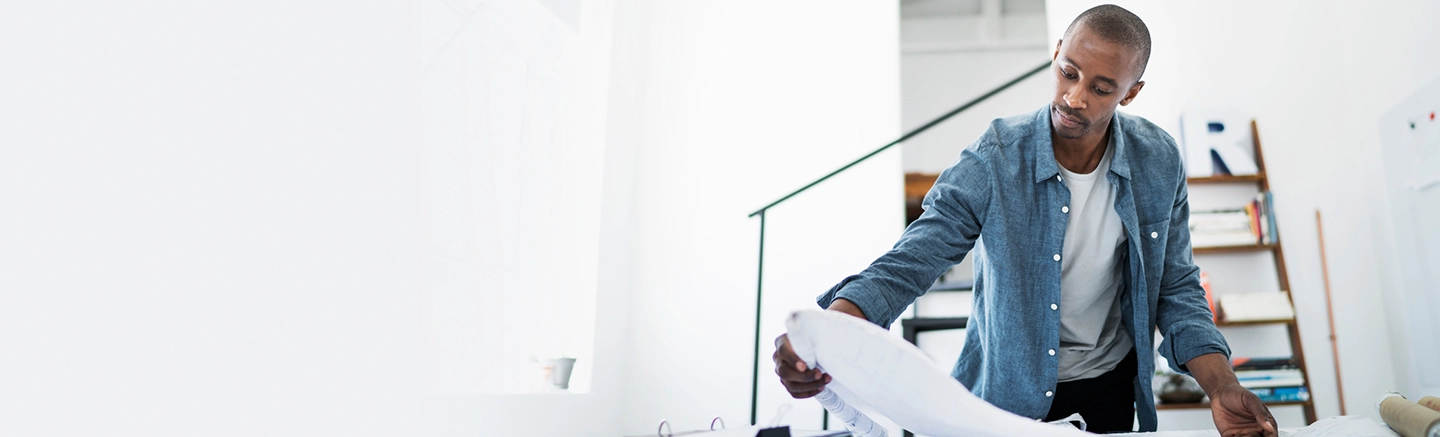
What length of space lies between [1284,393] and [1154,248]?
262cm

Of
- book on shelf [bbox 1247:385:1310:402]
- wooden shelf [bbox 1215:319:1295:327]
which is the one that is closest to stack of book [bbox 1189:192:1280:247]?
wooden shelf [bbox 1215:319:1295:327]

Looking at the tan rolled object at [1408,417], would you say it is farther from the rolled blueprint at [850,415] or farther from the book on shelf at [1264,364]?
the book on shelf at [1264,364]

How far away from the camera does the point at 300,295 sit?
160cm

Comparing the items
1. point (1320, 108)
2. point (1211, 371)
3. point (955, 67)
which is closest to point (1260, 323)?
point (1320, 108)

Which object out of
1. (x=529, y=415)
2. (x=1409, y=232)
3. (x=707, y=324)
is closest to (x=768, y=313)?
(x=707, y=324)

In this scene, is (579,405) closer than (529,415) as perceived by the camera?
No

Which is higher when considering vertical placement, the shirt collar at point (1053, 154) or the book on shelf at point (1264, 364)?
the shirt collar at point (1053, 154)

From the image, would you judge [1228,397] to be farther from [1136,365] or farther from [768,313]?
[768,313]

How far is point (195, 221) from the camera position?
1.37 meters

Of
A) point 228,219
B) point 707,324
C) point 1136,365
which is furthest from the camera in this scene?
point 707,324

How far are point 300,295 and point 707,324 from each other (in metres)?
2.34

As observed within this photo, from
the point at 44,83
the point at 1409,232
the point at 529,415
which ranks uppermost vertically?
A: the point at 1409,232

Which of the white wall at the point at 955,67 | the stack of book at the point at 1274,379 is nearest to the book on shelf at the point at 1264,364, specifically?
the stack of book at the point at 1274,379

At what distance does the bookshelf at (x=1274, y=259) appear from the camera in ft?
11.7
